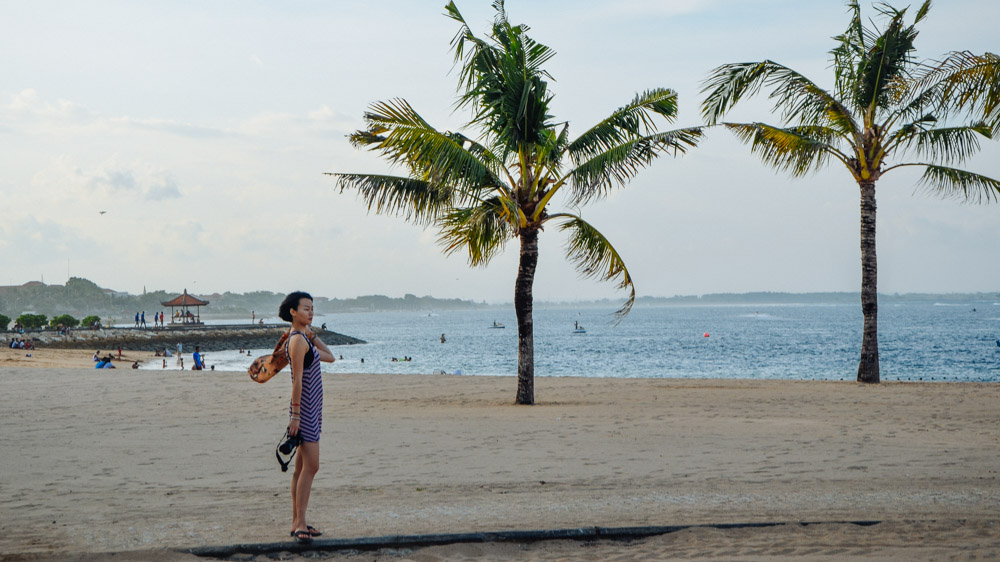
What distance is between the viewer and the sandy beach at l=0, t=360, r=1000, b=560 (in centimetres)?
551

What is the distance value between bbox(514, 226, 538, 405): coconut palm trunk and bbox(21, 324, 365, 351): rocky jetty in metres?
45.3

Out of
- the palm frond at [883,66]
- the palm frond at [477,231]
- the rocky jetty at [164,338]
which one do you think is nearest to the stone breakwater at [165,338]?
the rocky jetty at [164,338]

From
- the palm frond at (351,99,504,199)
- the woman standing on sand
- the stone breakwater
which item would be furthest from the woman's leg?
the stone breakwater

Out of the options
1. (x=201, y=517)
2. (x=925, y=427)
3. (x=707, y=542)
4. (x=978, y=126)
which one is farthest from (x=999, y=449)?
(x=978, y=126)

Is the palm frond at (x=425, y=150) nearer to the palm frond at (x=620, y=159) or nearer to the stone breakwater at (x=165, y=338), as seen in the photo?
the palm frond at (x=620, y=159)

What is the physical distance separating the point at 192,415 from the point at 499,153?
7008mm

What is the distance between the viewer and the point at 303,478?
535 centimetres

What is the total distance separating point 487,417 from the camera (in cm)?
1258

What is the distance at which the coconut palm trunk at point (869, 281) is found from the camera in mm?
17812

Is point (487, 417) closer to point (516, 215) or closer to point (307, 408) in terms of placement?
point (516, 215)

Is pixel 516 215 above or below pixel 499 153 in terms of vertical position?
below

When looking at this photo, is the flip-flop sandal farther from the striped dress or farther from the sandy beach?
the striped dress

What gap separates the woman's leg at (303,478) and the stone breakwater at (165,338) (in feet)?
170

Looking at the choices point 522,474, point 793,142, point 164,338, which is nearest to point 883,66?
point 793,142
